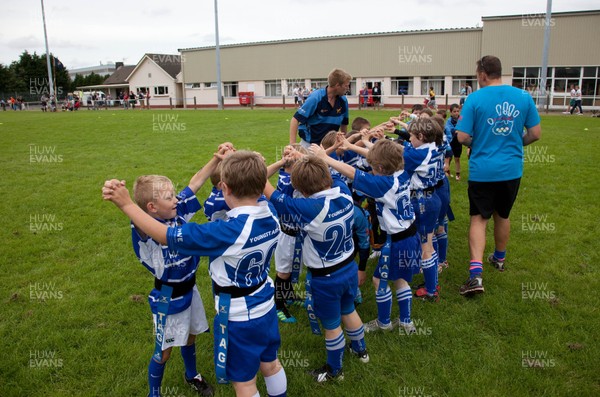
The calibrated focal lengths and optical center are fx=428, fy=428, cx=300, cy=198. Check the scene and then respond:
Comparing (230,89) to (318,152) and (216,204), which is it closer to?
(216,204)

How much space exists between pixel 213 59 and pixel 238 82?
403cm

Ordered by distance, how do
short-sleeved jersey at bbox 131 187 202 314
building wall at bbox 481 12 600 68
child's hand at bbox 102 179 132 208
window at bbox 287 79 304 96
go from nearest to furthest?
child's hand at bbox 102 179 132 208, short-sleeved jersey at bbox 131 187 202 314, building wall at bbox 481 12 600 68, window at bbox 287 79 304 96

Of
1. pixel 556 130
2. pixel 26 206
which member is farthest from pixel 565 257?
pixel 556 130

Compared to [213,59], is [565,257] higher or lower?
lower

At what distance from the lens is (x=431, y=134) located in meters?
4.76

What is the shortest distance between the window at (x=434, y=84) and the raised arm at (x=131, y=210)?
41119 mm

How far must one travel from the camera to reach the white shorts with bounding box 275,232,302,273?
4.51 meters

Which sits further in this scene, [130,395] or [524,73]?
[524,73]

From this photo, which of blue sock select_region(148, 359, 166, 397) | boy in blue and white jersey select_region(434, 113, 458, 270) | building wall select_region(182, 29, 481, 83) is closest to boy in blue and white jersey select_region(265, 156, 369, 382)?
blue sock select_region(148, 359, 166, 397)

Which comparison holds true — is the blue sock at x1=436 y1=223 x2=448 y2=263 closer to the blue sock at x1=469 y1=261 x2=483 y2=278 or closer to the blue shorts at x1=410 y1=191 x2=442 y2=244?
the blue sock at x1=469 y1=261 x2=483 y2=278

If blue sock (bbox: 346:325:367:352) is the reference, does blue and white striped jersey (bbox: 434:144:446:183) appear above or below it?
above

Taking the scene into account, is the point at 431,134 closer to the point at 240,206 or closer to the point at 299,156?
the point at 299,156

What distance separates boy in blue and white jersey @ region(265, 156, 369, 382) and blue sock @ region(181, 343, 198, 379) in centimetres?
100

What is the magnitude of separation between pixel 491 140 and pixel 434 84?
3819cm
